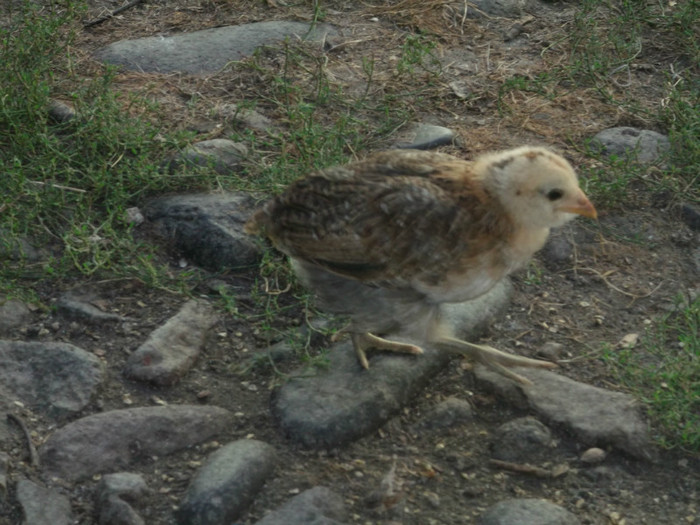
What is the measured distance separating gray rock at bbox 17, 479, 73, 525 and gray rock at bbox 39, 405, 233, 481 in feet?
0.41

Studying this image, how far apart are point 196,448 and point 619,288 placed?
240 cm

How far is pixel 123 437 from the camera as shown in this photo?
4.28 m

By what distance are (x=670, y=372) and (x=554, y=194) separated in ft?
3.04

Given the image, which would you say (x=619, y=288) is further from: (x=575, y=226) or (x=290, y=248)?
(x=290, y=248)

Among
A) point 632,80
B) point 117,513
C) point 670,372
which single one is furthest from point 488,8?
point 117,513

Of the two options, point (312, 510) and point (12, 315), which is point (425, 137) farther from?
point (312, 510)

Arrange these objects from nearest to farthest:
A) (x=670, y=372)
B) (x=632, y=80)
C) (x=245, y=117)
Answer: (x=670, y=372) → (x=245, y=117) → (x=632, y=80)

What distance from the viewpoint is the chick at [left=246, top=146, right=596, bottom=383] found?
4.36 metres

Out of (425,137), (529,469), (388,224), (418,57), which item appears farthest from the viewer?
(418,57)

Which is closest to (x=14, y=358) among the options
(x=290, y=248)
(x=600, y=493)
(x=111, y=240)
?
(x=111, y=240)

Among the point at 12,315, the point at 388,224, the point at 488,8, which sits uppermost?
the point at 388,224

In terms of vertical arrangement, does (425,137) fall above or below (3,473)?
above

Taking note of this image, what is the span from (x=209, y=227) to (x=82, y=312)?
2.63ft

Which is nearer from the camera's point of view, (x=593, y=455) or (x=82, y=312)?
(x=593, y=455)
